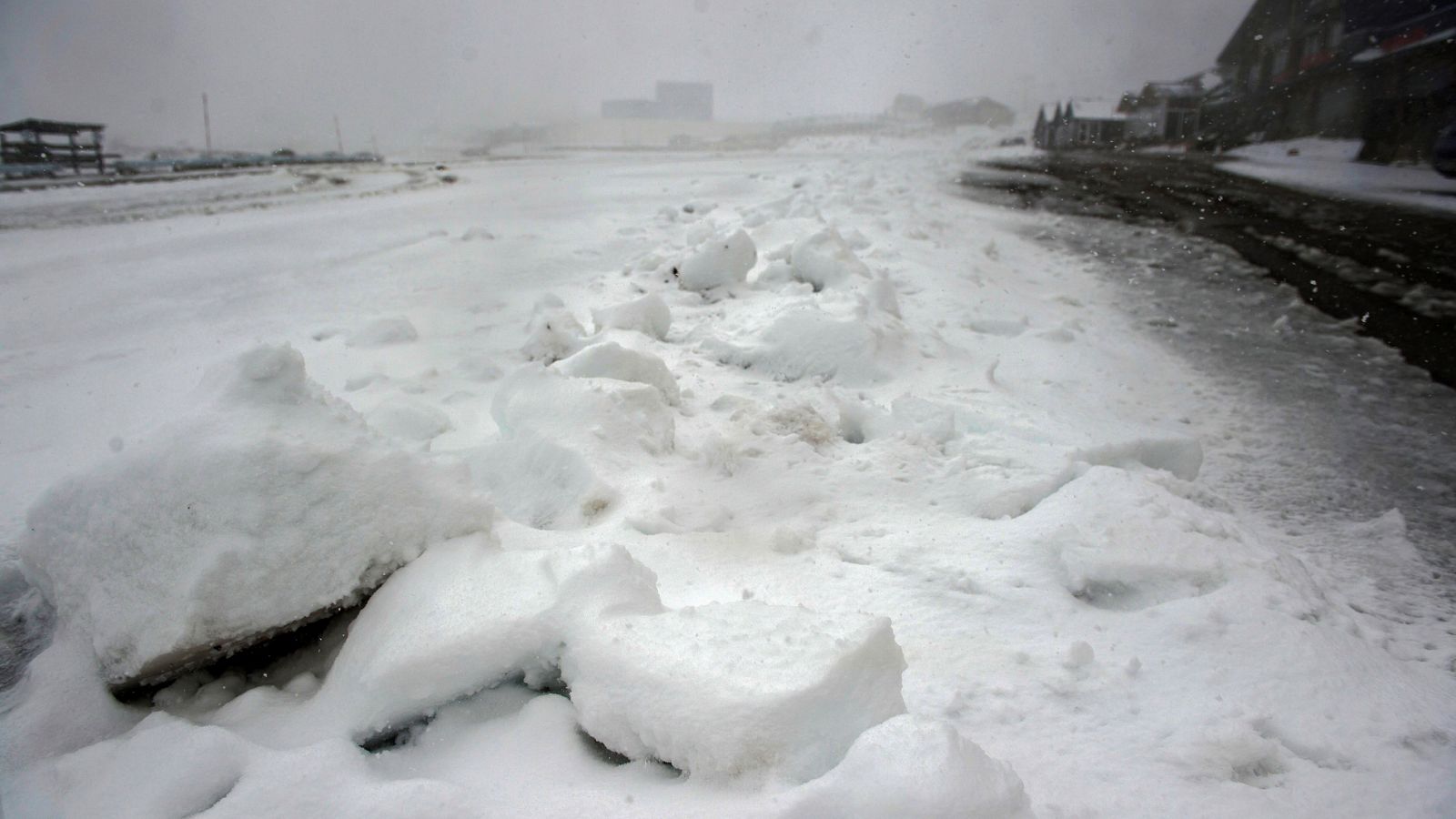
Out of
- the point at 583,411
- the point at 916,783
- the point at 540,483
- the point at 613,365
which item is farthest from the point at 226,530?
the point at 613,365

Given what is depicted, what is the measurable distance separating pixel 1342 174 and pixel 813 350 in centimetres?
1540

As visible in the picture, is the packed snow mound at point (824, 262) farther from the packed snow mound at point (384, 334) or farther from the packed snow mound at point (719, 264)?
the packed snow mound at point (384, 334)

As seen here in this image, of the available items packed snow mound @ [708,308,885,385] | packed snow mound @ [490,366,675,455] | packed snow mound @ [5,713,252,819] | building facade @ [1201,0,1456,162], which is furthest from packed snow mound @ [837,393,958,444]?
building facade @ [1201,0,1456,162]

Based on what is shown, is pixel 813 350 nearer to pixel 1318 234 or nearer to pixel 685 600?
pixel 685 600

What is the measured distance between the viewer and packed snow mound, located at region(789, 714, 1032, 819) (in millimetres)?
1120

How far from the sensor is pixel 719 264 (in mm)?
5242

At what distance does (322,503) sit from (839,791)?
1320mm

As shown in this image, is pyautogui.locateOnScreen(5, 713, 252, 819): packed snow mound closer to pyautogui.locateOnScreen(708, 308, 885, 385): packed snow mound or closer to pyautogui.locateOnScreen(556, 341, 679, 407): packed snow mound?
pyautogui.locateOnScreen(556, 341, 679, 407): packed snow mound

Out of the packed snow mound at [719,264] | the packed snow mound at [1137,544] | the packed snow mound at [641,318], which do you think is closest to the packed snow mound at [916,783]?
the packed snow mound at [1137,544]

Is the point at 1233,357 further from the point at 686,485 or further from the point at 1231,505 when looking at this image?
the point at 686,485

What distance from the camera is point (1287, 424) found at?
3.43 metres

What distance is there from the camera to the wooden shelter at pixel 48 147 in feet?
36.4

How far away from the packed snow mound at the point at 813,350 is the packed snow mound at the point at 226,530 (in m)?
2.27

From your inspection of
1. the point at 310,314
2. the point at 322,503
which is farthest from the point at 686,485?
the point at 310,314
